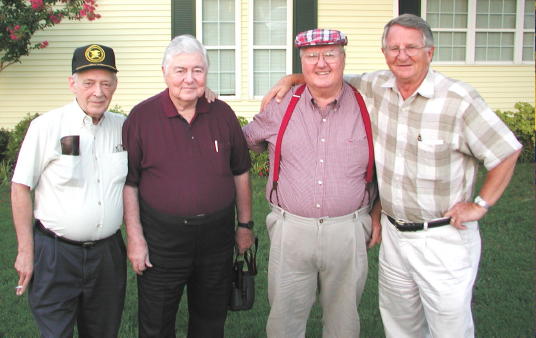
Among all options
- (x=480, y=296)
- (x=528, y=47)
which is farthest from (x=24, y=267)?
(x=528, y=47)

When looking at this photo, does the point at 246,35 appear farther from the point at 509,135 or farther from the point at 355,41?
the point at 509,135

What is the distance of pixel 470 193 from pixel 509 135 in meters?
0.40

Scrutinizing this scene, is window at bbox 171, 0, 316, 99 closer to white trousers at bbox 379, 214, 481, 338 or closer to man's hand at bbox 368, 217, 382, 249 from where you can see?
man's hand at bbox 368, 217, 382, 249

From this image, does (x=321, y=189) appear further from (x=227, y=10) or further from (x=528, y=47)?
(x=528, y=47)

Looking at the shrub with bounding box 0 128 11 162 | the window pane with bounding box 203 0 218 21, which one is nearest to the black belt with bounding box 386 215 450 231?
the window pane with bounding box 203 0 218 21

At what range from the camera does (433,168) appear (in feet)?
9.04

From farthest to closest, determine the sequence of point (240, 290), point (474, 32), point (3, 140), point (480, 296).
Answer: point (474, 32) < point (3, 140) < point (480, 296) < point (240, 290)

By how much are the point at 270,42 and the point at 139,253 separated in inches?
303

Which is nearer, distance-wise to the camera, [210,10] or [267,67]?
[210,10]

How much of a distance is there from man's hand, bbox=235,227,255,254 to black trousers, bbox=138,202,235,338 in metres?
0.16

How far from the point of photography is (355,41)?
10.1 metres

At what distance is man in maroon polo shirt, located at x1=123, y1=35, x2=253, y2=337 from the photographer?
2.93 m

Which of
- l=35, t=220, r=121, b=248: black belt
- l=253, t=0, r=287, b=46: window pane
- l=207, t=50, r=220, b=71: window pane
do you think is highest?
l=253, t=0, r=287, b=46: window pane

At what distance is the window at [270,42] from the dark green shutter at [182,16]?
115cm
